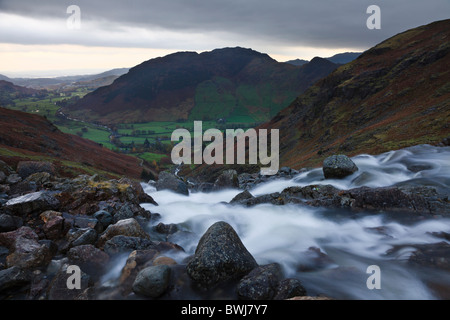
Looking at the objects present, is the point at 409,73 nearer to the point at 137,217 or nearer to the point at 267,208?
the point at 267,208

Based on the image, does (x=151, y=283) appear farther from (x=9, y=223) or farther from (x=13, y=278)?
(x=9, y=223)

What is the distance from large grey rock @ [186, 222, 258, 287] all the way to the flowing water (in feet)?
6.39

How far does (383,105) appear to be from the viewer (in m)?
61.1

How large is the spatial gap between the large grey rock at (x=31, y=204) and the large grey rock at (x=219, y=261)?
8.92 meters

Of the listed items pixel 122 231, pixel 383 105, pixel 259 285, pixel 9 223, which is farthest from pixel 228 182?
pixel 383 105

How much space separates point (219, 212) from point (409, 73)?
2735 inches

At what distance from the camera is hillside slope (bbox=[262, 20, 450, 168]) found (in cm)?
3759

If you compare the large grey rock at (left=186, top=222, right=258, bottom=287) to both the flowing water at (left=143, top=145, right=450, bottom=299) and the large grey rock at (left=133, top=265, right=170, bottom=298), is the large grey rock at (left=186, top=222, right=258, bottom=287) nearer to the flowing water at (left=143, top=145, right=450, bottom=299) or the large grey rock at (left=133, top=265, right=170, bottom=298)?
the large grey rock at (left=133, top=265, right=170, bottom=298)

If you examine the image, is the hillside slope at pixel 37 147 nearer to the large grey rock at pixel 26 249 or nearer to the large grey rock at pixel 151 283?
the large grey rock at pixel 26 249

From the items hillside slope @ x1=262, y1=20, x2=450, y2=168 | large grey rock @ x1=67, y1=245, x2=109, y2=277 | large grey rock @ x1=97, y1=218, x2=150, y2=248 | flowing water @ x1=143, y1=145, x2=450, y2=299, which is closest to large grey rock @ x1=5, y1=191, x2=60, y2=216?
large grey rock @ x1=97, y1=218, x2=150, y2=248

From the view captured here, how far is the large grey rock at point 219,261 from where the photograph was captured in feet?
32.2

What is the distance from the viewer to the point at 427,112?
136 ft

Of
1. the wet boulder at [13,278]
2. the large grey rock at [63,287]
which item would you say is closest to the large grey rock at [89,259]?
the large grey rock at [63,287]

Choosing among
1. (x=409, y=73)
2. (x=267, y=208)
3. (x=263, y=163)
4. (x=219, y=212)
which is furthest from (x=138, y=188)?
(x=409, y=73)
